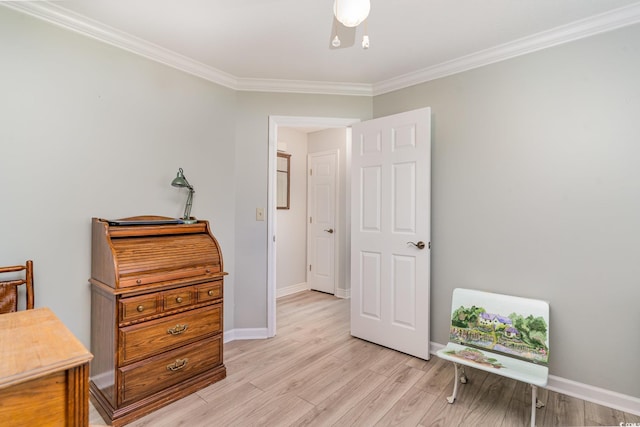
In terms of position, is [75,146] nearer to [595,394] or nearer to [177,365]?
[177,365]

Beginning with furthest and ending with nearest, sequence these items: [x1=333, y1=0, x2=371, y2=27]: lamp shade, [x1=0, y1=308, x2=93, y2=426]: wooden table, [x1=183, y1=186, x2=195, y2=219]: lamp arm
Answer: [x1=183, y1=186, x2=195, y2=219]: lamp arm, [x1=333, y1=0, x2=371, y2=27]: lamp shade, [x1=0, y1=308, x2=93, y2=426]: wooden table

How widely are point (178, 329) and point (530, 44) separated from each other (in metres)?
3.11

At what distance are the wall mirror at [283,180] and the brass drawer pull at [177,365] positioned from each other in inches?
106

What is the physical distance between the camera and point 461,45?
239 cm

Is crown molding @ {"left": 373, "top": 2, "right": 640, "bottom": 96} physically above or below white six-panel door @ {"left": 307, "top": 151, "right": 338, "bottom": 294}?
above

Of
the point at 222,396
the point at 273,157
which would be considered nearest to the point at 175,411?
the point at 222,396

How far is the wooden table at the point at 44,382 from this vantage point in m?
0.92

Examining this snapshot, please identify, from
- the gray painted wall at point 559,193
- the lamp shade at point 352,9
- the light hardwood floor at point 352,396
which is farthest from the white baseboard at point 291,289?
the lamp shade at point 352,9

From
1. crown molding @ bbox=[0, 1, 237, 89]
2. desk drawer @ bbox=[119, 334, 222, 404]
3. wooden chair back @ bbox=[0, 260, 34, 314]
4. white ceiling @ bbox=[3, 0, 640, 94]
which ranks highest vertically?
white ceiling @ bbox=[3, 0, 640, 94]

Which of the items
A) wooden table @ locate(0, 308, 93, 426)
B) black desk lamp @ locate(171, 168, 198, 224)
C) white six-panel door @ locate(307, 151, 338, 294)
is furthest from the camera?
white six-panel door @ locate(307, 151, 338, 294)

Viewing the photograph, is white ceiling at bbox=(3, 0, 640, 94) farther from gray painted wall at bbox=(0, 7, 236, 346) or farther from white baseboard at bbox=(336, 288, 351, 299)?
white baseboard at bbox=(336, 288, 351, 299)

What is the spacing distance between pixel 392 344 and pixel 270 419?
4.37 feet

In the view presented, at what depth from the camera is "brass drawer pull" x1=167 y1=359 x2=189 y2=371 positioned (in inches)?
80.7

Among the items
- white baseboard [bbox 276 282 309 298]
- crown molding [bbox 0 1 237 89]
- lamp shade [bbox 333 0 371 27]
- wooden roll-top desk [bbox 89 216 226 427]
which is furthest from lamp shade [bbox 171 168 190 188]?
white baseboard [bbox 276 282 309 298]
